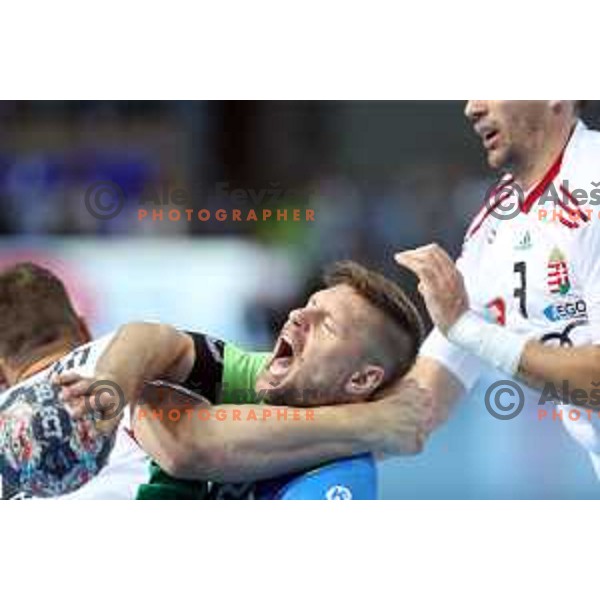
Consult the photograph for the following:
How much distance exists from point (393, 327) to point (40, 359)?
0.70 metres

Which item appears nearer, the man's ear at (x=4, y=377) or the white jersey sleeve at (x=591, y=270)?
the white jersey sleeve at (x=591, y=270)

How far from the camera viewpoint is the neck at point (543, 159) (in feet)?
11.9

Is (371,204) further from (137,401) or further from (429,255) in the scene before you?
(137,401)

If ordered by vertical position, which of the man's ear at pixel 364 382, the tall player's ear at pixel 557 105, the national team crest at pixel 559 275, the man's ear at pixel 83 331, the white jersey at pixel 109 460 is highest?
the tall player's ear at pixel 557 105

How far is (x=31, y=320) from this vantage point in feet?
12.1

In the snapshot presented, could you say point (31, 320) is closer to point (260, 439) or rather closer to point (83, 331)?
point (83, 331)

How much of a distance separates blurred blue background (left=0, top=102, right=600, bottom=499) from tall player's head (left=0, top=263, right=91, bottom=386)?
0.03 m

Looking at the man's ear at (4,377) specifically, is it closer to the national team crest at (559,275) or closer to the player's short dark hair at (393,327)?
the player's short dark hair at (393,327)

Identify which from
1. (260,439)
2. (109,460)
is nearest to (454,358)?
(260,439)

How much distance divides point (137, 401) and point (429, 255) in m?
0.63

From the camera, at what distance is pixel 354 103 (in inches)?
144

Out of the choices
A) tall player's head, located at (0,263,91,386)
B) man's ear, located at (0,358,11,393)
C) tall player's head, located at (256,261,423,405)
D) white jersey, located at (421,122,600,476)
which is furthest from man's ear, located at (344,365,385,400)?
man's ear, located at (0,358,11,393)

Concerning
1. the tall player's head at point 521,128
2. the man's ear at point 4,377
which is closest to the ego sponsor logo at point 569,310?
the tall player's head at point 521,128
